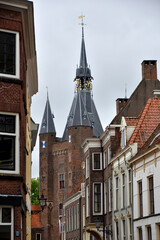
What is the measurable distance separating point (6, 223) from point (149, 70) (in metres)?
26.5

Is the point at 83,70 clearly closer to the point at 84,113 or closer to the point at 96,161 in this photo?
the point at 84,113

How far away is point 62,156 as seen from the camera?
91562 millimetres

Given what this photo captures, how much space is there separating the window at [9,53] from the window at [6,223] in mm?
3969

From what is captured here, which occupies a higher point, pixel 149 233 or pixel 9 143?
pixel 9 143

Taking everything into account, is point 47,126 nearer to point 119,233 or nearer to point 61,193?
point 61,193

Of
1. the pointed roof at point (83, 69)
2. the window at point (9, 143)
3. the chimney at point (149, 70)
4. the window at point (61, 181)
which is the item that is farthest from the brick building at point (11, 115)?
the pointed roof at point (83, 69)

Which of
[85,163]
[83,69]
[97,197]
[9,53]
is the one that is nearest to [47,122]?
[83,69]

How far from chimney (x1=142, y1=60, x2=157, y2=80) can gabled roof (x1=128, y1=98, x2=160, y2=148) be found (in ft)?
25.2

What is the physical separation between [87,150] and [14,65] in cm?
2589

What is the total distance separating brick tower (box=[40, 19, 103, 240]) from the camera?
85.1m

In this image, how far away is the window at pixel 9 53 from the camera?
15914mm

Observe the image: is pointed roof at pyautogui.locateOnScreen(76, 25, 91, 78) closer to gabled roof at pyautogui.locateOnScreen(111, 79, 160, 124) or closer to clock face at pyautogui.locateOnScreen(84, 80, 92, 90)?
clock face at pyautogui.locateOnScreen(84, 80, 92, 90)

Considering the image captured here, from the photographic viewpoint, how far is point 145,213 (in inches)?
1002

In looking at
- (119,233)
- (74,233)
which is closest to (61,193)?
(74,233)
